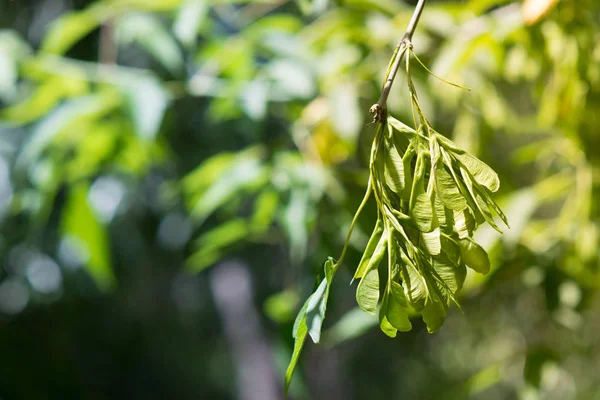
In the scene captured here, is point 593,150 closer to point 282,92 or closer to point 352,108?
point 352,108

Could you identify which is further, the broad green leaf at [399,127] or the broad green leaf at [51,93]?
the broad green leaf at [51,93]

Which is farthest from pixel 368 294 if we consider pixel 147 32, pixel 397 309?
pixel 147 32

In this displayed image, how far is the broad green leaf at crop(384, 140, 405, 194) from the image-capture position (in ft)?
1.04

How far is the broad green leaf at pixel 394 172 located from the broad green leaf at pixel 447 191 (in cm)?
2

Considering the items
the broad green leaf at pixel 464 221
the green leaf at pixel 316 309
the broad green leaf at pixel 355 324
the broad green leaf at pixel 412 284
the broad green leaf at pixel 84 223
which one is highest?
the broad green leaf at pixel 464 221

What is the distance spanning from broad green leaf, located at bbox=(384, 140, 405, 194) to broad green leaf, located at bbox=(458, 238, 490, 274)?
0.15ft

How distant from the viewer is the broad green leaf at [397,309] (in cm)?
31

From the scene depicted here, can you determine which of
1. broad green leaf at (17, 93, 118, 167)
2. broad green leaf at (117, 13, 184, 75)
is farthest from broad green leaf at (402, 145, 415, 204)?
broad green leaf at (117, 13, 184, 75)

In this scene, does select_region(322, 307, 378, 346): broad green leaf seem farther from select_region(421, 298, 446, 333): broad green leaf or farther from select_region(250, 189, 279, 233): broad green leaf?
select_region(421, 298, 446, 333): broad green leaf

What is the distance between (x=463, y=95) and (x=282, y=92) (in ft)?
0.77

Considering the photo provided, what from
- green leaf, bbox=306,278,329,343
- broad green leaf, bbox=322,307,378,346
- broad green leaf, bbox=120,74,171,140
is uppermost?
green leaf, bbox=306,278,329,343

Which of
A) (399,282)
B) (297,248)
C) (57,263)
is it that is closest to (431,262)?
(399,282)

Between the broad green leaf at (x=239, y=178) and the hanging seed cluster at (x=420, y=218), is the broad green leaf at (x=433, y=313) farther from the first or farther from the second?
the broad green leaf at (x=239, y=178)

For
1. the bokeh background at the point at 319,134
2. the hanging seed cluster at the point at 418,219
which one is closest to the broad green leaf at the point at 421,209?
the hanging seed cluster at the point at 418,219
